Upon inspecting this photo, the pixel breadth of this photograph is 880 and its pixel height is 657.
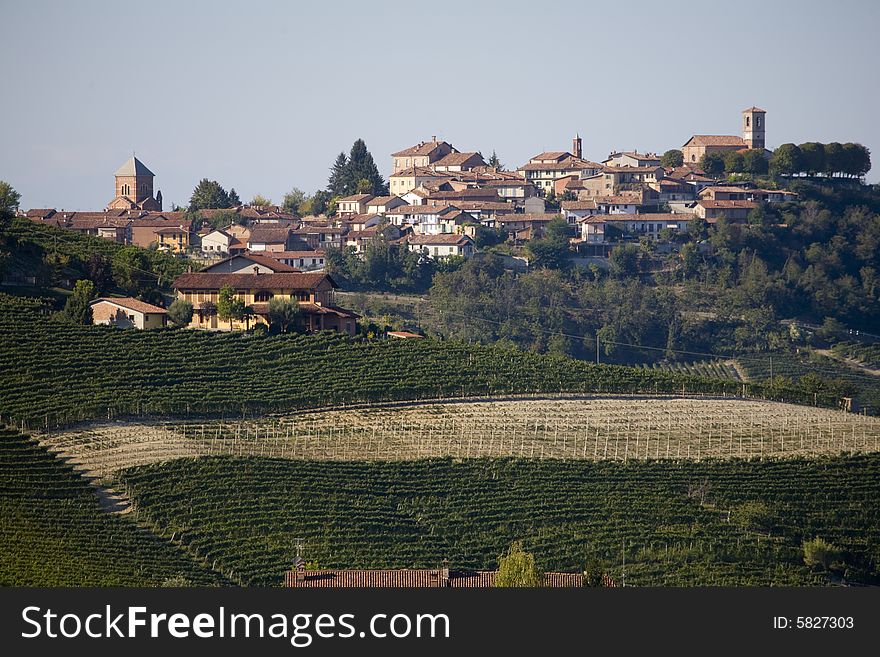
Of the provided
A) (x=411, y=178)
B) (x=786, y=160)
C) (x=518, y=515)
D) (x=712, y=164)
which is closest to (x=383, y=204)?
(x=411, y=178)

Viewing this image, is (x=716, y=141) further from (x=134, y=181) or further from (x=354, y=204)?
(x=134, y=181)

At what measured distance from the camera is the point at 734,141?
83.8 meters

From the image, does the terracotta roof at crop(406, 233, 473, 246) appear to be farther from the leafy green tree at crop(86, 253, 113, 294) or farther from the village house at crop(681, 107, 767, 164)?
the leafy green tree at crop(86, 253, 113, 294)

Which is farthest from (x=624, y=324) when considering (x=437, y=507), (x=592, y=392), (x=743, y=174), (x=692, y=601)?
(x=692, y=601)

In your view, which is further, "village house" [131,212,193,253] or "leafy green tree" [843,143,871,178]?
"leafy green tree" [843,143,871,178]

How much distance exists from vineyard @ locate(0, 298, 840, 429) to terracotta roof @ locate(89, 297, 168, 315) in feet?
3.81

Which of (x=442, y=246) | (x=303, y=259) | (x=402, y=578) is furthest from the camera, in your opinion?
(x=442, y=246)

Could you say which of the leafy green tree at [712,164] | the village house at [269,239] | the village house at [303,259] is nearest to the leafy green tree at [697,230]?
the leafy green tree at [712,164]

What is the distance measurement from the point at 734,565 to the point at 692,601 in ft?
40.0

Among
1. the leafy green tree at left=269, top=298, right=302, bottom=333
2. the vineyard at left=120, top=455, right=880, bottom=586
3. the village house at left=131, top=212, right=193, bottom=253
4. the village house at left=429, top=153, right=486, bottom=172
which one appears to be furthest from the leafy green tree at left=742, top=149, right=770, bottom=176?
the vineyard at left=120, top=455, right=880, bottom=586

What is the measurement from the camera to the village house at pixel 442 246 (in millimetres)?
68938

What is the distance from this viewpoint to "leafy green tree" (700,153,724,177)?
261 ft

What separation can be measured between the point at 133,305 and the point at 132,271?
15.0 ft

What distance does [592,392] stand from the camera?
40.7 metres
